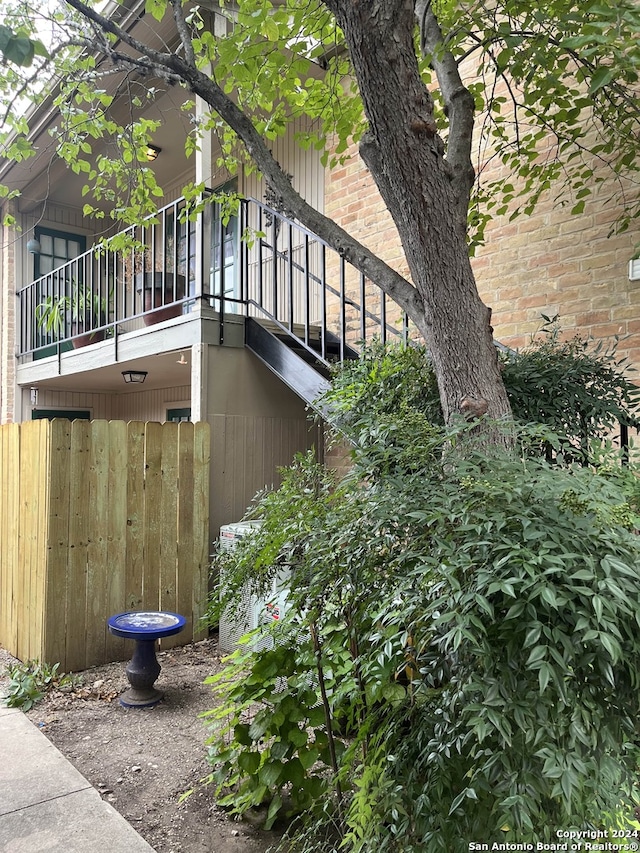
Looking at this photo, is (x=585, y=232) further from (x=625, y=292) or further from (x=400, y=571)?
(x=400, y=571)

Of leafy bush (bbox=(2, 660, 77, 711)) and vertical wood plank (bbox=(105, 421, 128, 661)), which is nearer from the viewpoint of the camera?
leafy bush (bbox=(2, 660, 77, 711))

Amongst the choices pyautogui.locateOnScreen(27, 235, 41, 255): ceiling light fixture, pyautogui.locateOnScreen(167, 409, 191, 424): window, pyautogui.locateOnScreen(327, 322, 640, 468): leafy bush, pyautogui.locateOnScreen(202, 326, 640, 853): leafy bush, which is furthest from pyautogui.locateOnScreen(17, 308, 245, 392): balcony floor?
pyautogui.locateOnScreen(202, 326, 640, 853): leafy bush

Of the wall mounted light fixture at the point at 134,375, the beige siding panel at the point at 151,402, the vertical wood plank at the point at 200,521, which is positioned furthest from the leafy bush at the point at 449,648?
the beige siding panel at the point at 151,402

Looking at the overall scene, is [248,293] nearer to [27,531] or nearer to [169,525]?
[169,525]

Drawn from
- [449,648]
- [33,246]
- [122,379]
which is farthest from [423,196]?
[33,246]

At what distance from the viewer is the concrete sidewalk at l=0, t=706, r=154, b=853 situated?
2.38 metres

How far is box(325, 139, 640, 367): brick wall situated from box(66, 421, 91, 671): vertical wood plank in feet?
11.0

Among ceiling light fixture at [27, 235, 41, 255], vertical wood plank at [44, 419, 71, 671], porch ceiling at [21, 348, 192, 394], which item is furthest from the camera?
ceiling light fixture at [27, 235, 41, 255]

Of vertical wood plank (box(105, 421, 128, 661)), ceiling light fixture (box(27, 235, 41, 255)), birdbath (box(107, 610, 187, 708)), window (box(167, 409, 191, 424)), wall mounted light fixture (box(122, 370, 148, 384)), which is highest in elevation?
ceiling light fixture (box(27, 235, 41, 255))

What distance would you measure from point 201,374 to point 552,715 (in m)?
4.33

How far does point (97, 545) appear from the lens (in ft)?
14.7

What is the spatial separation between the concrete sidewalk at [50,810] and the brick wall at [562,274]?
3.82m

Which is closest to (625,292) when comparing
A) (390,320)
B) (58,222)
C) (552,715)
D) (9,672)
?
(390,320)

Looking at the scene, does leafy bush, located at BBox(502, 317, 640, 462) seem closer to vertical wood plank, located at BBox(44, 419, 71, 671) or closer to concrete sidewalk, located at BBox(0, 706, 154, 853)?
concrete sidewalk, located at BBox(0, 706, 154, 853)
